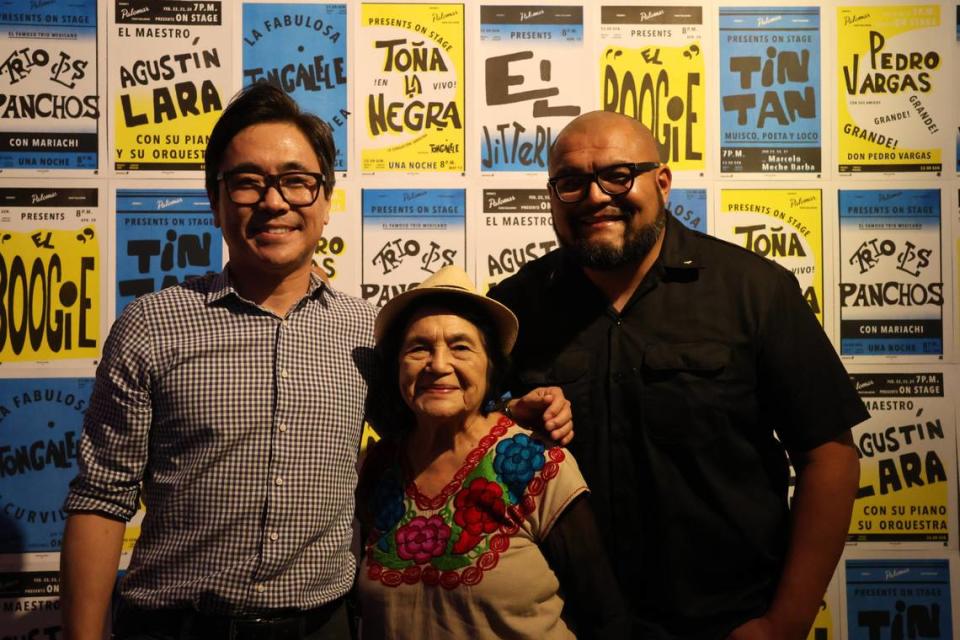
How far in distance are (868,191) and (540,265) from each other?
117 centimetres

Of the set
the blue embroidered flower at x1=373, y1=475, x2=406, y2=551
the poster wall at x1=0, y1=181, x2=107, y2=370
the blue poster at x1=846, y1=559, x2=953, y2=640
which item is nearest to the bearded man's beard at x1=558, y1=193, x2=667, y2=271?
the blue embroidered flower at x1=373, y1=475, x2=406, y2=551

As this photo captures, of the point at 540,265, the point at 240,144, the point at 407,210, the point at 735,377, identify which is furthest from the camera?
the point at 407,210

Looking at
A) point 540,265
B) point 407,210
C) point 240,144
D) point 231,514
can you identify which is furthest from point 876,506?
point 240,144

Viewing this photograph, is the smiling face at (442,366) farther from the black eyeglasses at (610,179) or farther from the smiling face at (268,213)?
the black eyeglasses at (610,179)

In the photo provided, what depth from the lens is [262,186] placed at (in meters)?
1.60

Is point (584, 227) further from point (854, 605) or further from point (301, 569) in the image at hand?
point (854, 605)

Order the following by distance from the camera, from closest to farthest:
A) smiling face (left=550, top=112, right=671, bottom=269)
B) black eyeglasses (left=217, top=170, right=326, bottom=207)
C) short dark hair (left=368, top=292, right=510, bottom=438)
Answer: black eyeglasses (left=217, top=170, right=326, bottom=207) → short dark hair (left=368, top=292, right=510, bottom=438) → smiling face (left=550, top=112, right=671, bottom=269)

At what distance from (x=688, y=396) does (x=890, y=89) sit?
55.3 inches

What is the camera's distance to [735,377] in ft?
5.88

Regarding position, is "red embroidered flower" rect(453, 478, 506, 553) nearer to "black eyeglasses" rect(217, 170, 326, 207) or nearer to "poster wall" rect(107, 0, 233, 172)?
"black eyeglasses" rect(217, 170, 326, 207)

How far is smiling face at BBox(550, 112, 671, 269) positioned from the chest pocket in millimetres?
257

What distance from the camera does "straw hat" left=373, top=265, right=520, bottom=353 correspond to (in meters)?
1.68

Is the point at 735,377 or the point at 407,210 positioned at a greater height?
the point at 407,210

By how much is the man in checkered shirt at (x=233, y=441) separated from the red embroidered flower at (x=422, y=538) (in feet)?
0.38
